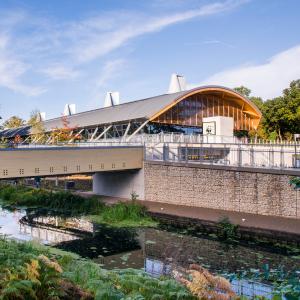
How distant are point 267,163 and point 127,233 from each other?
7.25 m

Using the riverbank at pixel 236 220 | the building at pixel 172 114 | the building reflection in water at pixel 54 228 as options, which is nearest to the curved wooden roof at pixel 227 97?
the building at pixel 172 114

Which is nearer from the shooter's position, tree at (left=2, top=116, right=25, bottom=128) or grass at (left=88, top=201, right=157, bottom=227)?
grass at (left=88, top=201, right=157, bottom=227)

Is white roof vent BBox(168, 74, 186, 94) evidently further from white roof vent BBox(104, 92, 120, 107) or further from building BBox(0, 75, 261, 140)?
white roof vent BBox(104, 92, 120, 107)

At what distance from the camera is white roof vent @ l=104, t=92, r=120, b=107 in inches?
1785

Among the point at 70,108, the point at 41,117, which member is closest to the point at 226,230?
the point at 70,108

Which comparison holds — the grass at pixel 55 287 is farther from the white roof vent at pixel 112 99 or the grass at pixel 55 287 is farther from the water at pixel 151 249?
the white roof vent at pixel 112 99

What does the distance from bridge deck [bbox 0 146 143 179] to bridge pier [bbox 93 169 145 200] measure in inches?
31.7

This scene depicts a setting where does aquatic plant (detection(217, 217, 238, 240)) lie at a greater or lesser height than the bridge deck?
lesser

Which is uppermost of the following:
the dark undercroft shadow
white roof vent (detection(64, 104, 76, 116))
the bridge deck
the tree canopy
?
white roof vent (detection(64, 104, 76, 116))

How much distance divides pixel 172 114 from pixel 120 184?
491 inches

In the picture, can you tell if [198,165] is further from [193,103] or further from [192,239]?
[193,103]

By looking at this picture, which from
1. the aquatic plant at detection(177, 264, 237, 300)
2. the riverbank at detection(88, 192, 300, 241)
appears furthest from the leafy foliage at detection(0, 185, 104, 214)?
the aquatic plant at detection(177, 264, 237, 300)

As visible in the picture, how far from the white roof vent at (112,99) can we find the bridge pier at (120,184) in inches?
842

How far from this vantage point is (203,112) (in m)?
36.6
